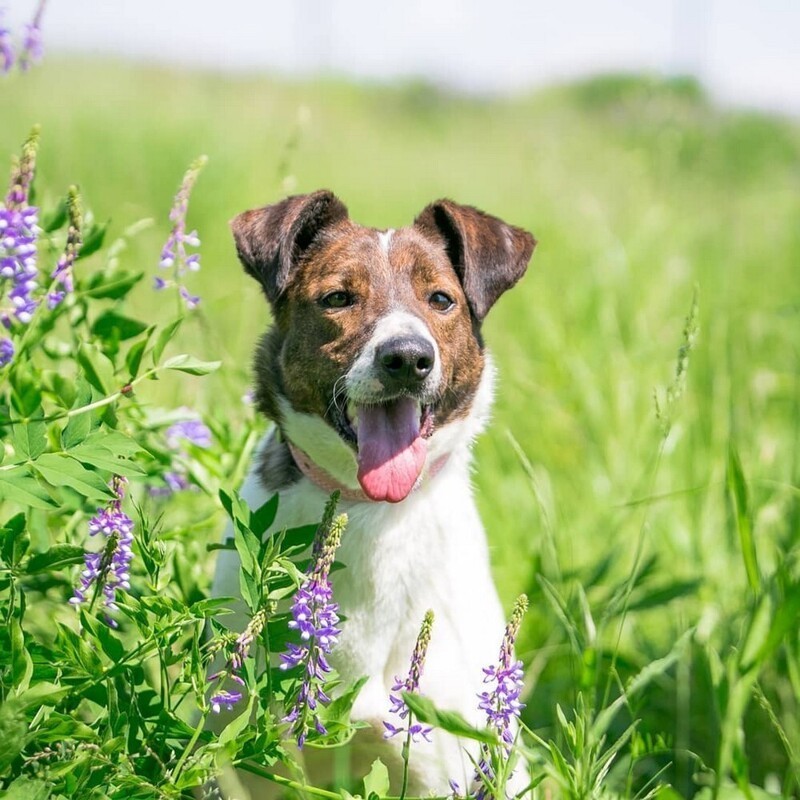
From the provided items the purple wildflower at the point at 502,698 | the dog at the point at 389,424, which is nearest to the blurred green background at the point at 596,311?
the purple wildflower at the point at 502,698

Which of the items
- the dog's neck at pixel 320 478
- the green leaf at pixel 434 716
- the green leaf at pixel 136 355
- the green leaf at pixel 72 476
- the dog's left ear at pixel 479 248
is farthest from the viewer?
the dog's left ear at pixel 479 248

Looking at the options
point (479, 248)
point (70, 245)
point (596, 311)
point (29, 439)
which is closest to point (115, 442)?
point (29, 439)

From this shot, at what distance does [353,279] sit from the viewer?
320 cm

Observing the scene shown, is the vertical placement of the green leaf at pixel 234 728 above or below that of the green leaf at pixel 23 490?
below

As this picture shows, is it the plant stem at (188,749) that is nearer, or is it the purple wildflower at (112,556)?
the plant stem at (188,749)

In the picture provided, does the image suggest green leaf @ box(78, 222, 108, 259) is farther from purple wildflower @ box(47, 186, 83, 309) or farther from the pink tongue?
the pink tongue

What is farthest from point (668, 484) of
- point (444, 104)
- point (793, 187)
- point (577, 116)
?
point (444, 104)

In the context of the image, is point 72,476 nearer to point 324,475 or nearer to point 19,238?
point 19,238

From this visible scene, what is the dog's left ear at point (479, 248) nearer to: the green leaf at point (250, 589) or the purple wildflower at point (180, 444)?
the purple wildflower at point (180, 444)

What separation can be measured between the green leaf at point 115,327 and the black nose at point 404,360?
592 mm

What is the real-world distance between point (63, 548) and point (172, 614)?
0.31 m

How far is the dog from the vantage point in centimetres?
295

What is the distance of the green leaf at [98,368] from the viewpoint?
2.55 metres

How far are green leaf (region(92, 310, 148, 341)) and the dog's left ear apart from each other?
3.20 ft
